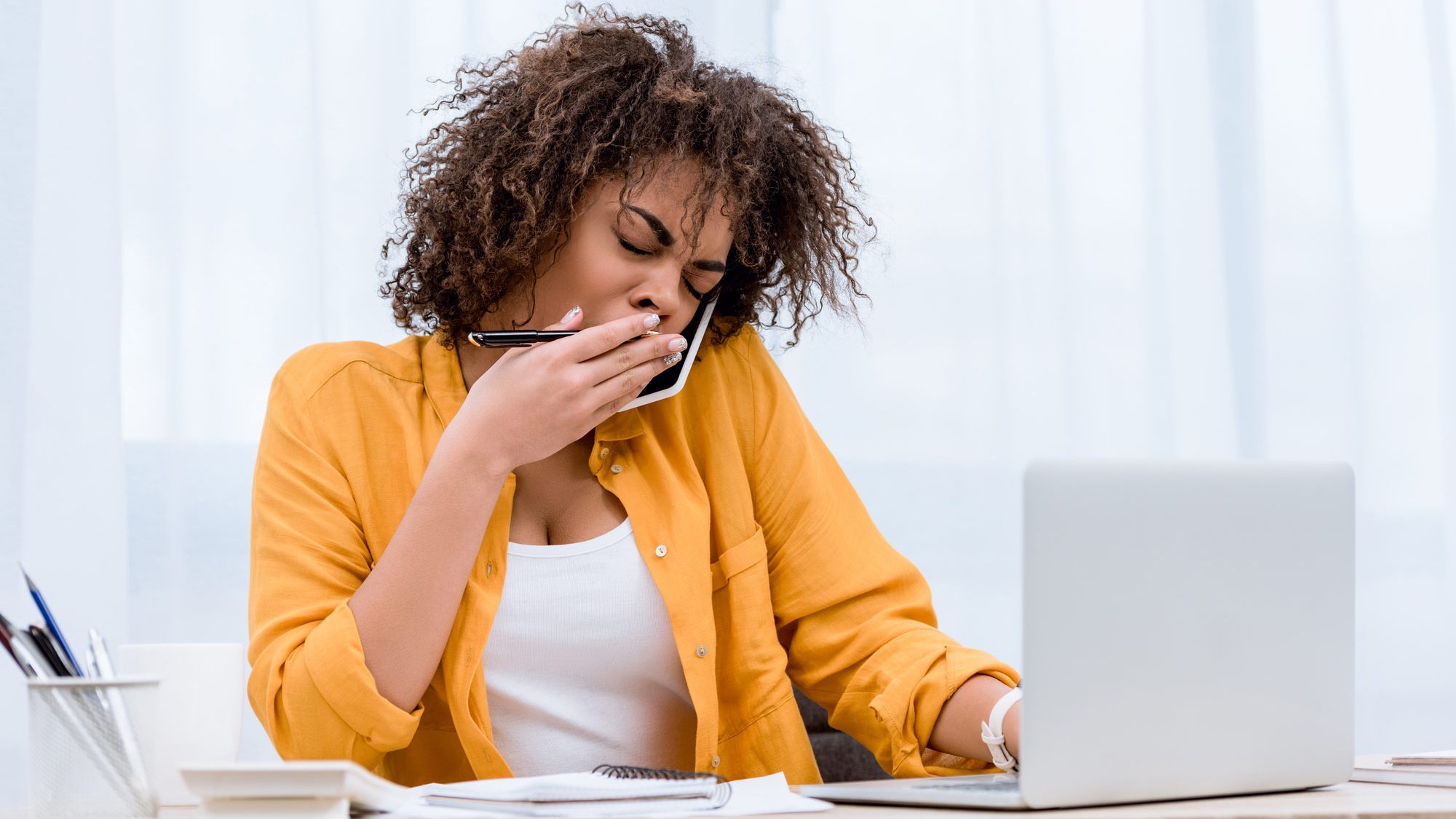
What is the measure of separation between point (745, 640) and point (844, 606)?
11 cm

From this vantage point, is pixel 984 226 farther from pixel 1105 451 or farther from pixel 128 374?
pixel 128 374

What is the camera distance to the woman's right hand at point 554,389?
105cm

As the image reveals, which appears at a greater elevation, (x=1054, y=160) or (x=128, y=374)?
(x=1054, y=160)

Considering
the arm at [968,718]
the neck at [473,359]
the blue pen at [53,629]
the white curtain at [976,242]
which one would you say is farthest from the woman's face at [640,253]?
the white curtain at [976,242]

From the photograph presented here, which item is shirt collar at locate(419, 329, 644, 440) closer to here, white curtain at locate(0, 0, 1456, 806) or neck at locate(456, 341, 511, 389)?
neck at locate(456, 341, 511, 389)

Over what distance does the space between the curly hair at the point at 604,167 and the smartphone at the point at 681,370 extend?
7 centimetres

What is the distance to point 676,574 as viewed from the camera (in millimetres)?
1198

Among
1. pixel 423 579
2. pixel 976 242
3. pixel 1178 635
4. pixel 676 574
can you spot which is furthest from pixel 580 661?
pixel 976 242

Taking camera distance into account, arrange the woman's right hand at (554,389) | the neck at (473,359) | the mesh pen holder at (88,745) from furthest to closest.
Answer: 1. the neck at (473,359)
2. the woman's right hand at (554,389)
3. the mesh pen holder at (88,745)

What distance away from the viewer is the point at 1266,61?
2.43 meters

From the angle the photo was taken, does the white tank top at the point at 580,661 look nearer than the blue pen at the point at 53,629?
No

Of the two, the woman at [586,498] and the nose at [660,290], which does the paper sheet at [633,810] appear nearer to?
the woman at [586,498]

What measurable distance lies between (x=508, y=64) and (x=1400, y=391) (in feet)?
6.45

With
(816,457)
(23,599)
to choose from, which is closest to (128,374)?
(23,599)
